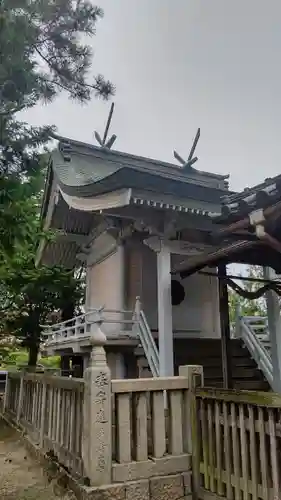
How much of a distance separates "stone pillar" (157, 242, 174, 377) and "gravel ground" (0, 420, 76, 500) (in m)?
2.58

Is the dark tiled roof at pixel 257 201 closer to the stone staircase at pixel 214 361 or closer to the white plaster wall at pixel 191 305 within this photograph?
the stone staircase at pixel 214 361

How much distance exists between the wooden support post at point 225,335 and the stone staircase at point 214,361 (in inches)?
70.3

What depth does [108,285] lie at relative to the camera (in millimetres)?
9852

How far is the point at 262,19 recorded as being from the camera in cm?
1011

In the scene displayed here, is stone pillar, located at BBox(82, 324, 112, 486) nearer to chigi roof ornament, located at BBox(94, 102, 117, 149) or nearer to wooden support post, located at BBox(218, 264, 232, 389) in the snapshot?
wooden support post, located at BBox(218, 264, 232, 389)

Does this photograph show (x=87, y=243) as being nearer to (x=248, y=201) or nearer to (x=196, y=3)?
(x=196, y=3)

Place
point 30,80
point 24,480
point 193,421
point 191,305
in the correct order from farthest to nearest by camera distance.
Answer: point 191,305 → point 24,480 → point 30,80 → point 193,421

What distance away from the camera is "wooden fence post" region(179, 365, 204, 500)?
13.8ft

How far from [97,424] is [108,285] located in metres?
6.02

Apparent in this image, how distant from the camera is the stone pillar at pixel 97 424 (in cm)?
382

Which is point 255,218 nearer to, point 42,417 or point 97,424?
point 97,424

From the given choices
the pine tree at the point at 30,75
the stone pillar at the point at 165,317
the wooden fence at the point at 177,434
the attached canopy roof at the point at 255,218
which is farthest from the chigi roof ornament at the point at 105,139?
the wooden fence at the point at 177,434

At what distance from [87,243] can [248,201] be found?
27.2ft

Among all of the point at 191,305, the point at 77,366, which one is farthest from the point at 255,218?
the point at 77,366
